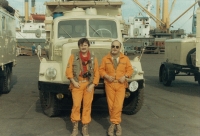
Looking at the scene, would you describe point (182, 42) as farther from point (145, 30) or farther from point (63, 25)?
point (145, 30)

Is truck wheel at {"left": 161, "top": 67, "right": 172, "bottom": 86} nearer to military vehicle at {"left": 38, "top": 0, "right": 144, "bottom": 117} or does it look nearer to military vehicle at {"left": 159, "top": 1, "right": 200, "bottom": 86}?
military vehicle at {"left": 159, "top": 1, "right": 200, "bottom": 86}

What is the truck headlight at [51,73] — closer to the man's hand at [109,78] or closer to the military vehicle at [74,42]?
the military vehicle at [74,42]

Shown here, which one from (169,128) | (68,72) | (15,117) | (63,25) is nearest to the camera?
(68,72)

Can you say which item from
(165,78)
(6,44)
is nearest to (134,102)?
(6,44)

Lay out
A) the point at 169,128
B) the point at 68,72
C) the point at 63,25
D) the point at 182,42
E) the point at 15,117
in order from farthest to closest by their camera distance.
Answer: the point at 182,42 → the point at 63,25 → the point at 15,117 → the point at 169,128 → the point at 68,72

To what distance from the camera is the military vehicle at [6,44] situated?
10.9 meters

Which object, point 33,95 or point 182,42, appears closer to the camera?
point 33,95

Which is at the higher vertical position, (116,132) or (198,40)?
(198,40)

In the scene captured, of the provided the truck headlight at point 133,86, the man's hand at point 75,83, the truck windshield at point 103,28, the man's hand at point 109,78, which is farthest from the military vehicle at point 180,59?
the man's hand at point 75,83

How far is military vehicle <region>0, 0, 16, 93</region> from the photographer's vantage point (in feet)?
35.8

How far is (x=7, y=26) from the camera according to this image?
1188cm

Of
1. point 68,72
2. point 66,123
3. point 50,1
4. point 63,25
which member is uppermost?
point 50,1

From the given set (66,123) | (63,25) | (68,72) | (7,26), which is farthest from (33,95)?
(68,72)

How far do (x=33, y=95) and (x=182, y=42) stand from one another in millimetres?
5929
